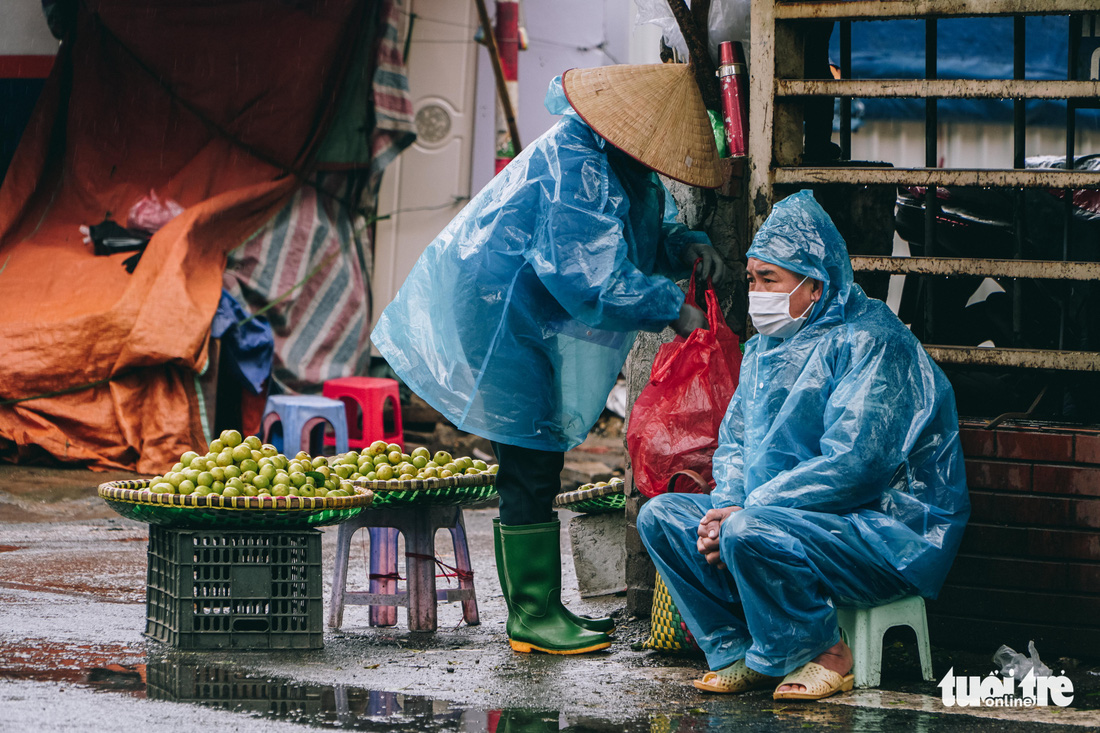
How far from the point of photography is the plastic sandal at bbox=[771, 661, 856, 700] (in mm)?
3539

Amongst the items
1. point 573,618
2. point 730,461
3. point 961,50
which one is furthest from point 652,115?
point 961,50

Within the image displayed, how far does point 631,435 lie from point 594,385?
0.24m

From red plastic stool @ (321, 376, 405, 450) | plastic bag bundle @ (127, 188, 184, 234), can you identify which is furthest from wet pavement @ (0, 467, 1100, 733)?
plastic bag bundle @ (127, 188, 184, 234)

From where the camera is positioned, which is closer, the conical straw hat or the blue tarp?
the conical straw hat

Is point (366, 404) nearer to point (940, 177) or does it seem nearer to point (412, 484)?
point (412, 484)

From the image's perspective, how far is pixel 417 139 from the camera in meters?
9.56

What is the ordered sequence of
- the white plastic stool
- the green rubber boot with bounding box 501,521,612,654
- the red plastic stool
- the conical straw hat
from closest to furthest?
the white plastic stool, the conical straw hat, the green rubber boot with bounding box 501,521,612,654, the red plastic stool

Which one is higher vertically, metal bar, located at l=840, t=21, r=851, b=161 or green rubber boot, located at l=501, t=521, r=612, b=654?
metal bar, located at l=840, t=21, r=851, b=161

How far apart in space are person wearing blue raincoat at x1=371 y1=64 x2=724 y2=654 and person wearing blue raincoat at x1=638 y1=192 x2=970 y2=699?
45cm

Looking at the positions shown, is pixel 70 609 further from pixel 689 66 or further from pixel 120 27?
pixel 120 27

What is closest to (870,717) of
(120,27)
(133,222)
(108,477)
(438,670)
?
(438,670)

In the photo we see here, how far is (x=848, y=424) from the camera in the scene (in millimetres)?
3531

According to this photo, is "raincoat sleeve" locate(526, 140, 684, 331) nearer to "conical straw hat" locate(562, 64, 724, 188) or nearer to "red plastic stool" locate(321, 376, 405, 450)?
"conical straw hat" locate(562, 64, 724, 188)

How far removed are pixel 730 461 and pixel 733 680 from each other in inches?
25.8
